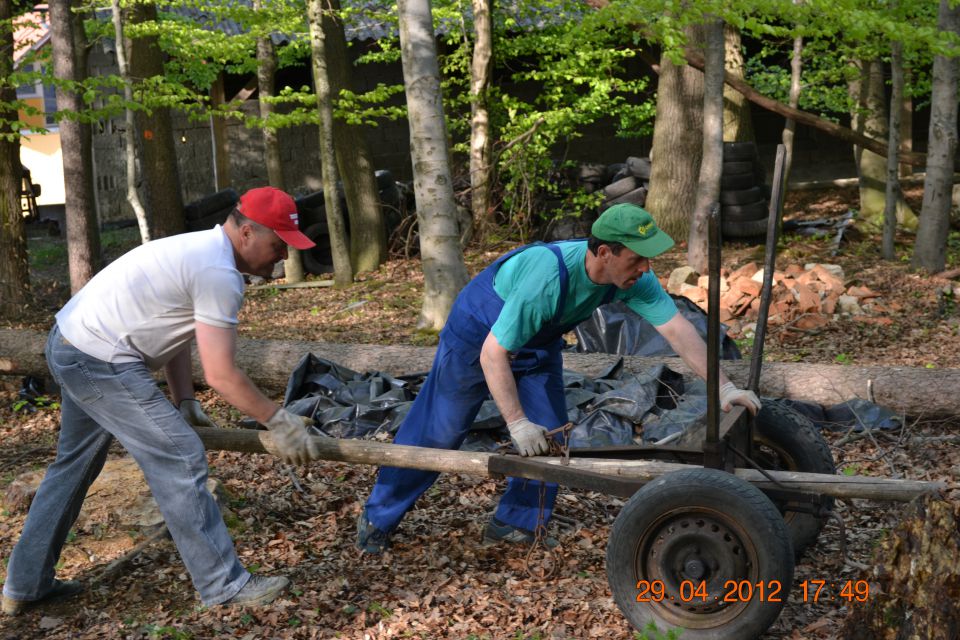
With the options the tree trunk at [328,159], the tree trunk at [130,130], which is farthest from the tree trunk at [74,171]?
the tree trunk at [328,159]

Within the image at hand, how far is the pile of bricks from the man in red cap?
5936 mm

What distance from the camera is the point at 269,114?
12.0 m

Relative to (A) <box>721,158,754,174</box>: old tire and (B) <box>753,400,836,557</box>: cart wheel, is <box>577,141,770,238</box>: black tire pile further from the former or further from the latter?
(B) <box>753,400,836,557</box>: cart wheel

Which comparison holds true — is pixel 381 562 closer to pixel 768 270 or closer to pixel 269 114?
pixel 768 270

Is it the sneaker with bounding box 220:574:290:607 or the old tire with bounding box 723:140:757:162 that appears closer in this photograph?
the sneaker with bounding box 220:574:290:607

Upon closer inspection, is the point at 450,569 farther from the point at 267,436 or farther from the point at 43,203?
the point at 43,203

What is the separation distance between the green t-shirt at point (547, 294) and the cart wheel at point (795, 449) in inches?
25.2

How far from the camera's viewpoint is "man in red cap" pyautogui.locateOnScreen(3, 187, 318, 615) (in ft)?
11.8

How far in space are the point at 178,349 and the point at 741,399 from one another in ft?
7.68

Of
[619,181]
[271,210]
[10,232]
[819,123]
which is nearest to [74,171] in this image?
[10,232]

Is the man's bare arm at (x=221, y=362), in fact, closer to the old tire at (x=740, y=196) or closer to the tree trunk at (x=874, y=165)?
the old tire at (x=740, y=196)

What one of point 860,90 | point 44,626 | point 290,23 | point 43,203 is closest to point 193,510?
point 44,626

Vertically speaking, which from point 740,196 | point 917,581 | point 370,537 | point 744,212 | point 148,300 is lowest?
point 370,537

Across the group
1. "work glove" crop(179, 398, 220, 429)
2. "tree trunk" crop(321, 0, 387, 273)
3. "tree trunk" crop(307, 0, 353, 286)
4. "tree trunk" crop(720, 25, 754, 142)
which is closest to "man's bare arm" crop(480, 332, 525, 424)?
"work glove" crop(179, 398, 220, 429)
